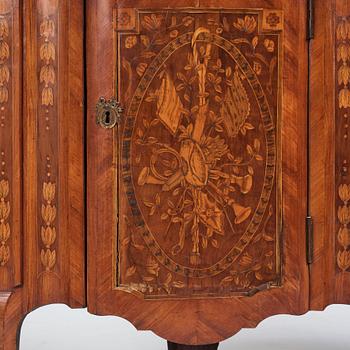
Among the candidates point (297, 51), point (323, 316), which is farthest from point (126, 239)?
point (323, 316)

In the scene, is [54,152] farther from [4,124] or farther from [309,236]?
[309,236]

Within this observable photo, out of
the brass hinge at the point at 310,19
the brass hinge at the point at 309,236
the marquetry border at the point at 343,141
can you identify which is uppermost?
the brass hinge at the point at 310,19

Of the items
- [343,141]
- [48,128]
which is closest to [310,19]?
[343,141]

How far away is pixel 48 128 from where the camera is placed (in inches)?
66.3

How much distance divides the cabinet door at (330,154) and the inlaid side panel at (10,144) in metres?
0.52

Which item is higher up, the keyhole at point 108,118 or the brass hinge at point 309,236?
the keyhole at point 108,118

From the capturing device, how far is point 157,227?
5.50 ft

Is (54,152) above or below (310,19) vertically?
below

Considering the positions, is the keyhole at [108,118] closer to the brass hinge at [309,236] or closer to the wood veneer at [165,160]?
the wood veneer at [165,160]

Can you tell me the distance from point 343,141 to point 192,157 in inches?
10.7

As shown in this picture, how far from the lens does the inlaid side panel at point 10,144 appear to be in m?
1.67

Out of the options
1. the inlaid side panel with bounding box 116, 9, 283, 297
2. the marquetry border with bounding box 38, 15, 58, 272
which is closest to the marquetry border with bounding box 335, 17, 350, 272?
the inlaid side panel with bounding box 116, 9, 283, 297

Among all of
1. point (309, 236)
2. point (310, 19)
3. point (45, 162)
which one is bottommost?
point (309, 236)

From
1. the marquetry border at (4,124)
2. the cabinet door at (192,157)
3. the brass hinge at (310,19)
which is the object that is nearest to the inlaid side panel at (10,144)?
the marquetry border at (4,124)
